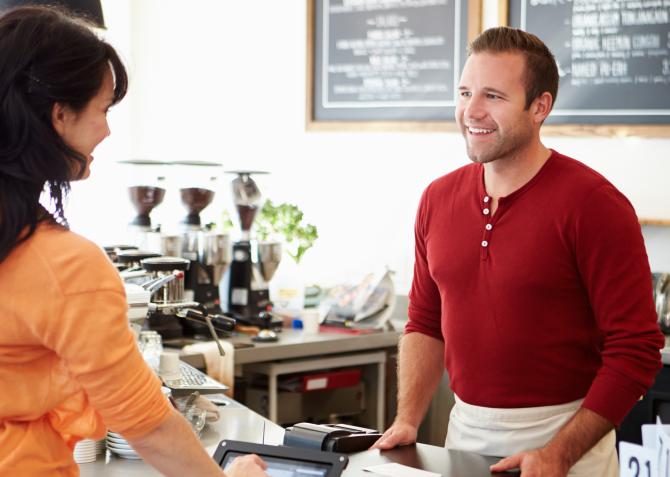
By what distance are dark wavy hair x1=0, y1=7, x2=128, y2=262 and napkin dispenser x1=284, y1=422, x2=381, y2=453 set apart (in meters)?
0.76

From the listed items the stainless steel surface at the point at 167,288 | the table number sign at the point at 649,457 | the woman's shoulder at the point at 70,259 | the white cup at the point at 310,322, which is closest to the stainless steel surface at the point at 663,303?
the table number sign at the point at 649,457

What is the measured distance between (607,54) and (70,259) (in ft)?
8.52

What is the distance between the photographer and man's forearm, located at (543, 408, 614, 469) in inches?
70.6

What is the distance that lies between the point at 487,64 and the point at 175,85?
104 inches

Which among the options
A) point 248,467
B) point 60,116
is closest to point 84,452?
point 248,467

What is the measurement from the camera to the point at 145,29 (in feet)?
14.6

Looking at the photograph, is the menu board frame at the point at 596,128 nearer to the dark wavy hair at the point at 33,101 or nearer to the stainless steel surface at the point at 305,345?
the stainless steel surface at the point at 305,345

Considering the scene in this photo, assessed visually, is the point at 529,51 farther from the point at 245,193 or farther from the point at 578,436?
the point at 245,193

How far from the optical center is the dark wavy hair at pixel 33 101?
1159 millimetres

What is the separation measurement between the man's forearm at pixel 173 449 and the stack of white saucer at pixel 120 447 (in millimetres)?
786

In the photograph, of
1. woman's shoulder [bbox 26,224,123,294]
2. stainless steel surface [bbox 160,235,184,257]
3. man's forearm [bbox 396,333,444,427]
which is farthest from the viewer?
stainless steel surface [bbox 160,235,184,257]

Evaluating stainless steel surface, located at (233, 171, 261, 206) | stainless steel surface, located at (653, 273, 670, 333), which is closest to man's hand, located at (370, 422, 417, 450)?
Answer: stainless steel surface, located at (653, 273, 670, 333)

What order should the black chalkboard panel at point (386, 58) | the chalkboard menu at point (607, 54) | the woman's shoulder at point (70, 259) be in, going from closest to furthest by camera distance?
the woman's shoulder at point (70, 259) → the chalkboard menu at point (607, 54) → the black chalkboard panel at point (386, 58)

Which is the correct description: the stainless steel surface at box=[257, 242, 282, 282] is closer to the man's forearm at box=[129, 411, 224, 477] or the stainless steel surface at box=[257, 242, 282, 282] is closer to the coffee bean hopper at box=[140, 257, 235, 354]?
the coffee bean hopper at box=[140, 257, 235, 354]
